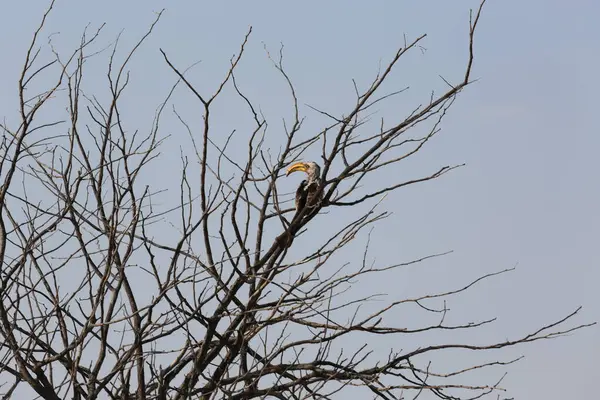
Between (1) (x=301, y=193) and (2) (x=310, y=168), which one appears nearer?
(1) (x=301, y=193)

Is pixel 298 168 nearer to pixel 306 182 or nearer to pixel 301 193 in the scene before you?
pixel 306 182

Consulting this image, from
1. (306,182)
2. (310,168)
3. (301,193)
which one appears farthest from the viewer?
(310,168)

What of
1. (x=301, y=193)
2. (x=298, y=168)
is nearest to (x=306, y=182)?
(x=301, y=193)

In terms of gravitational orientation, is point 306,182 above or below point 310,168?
below

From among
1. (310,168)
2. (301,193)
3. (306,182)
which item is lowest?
(301,193)

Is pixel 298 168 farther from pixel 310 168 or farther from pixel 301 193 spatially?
pixel 301 193

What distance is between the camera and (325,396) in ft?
15.0

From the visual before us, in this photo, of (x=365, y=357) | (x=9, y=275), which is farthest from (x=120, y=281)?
(x=365, y=357)

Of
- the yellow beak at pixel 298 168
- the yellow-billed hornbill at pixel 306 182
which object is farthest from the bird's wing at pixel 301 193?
the yellow beak at pixel 298 168

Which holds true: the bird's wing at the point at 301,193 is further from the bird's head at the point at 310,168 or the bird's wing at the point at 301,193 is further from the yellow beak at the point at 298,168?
the yellow beak at the point at 298,168

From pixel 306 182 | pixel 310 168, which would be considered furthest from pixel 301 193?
pixel 310 168

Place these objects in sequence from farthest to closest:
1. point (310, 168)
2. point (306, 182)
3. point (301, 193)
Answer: point (310, 168), point (306, 182), point (301, 193)

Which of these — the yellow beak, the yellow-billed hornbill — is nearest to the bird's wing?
the yellow-billed hornbill

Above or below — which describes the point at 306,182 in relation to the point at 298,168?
below
